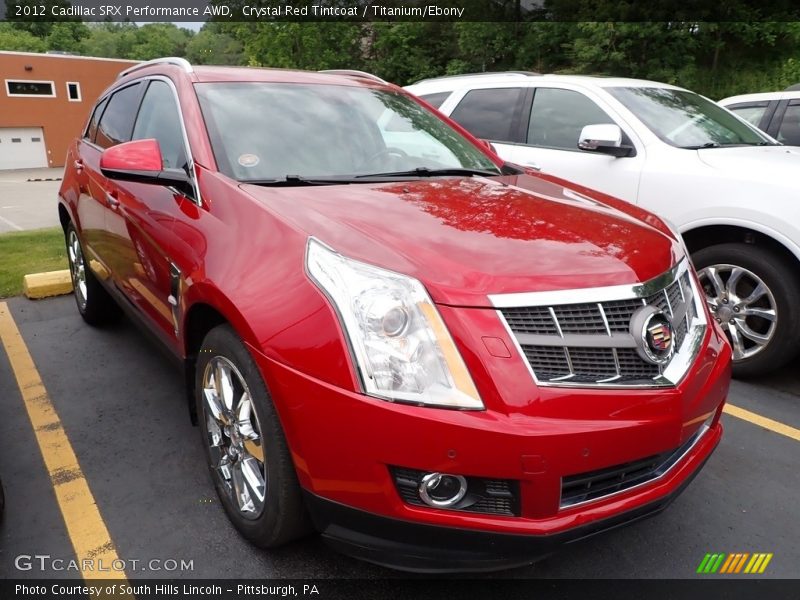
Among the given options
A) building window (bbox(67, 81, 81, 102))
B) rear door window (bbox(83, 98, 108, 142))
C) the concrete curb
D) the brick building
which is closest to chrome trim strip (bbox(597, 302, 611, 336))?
rear door window (bbox(83, 98, 108, 142))

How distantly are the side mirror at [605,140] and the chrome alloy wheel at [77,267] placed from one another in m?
3.68

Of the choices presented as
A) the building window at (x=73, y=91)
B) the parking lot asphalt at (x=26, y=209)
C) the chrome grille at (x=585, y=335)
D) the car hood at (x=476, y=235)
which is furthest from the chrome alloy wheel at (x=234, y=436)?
the building window at (x=73, y=91)

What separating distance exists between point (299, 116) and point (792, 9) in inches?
986

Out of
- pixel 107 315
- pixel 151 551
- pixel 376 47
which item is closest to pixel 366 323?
pixel 151 551

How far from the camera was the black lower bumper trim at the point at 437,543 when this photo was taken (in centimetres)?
174

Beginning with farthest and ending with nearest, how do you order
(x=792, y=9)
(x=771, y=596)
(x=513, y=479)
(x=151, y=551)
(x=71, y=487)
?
(x=792, y=9)
(x=71, y=487)
(x=151, y=551)
(x=771, y=596)
(x=513, y=479)

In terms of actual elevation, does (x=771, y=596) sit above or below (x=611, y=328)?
below

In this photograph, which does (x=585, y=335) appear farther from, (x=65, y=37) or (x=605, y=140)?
(x=65, y=37)

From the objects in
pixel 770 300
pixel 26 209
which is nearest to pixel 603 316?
pixel 770 300

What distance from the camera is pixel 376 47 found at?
36.3 metres

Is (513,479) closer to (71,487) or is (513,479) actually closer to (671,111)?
(71,487)

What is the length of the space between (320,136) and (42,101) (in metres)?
42.3

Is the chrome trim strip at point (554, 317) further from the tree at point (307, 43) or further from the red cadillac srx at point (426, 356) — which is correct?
the tree at point (307, 43)

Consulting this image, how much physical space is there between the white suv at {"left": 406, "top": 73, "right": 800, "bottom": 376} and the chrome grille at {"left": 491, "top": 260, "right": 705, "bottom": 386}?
7.16 feet
